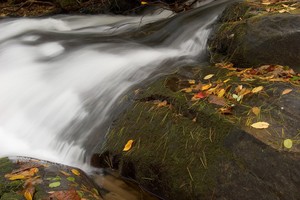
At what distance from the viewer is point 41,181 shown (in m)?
3.05

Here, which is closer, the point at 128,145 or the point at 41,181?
the point at 41,181

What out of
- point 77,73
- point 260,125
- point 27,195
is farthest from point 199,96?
point 77,73

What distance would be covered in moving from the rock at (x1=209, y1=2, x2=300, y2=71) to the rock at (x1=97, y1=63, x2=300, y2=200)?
18.1 inches

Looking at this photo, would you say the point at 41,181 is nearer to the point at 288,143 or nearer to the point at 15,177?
the point at 15,177

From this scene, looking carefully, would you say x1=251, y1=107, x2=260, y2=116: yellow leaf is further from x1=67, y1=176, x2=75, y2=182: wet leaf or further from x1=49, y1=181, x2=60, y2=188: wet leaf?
x1=49, y1=181, x2=60, y2=188: wet leaf

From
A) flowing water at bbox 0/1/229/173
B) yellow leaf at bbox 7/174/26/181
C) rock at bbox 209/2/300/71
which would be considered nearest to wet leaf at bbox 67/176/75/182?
yellow leaf at bbox 7/174/26/181

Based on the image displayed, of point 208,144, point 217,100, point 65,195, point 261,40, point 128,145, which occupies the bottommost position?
point 128,145

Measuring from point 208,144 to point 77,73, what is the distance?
109 inches

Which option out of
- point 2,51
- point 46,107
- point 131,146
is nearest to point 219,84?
point 131,146

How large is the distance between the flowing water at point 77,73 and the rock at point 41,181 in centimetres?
71

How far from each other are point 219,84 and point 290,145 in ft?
3.63

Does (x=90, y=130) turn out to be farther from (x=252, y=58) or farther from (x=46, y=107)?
(x=252, y=58)

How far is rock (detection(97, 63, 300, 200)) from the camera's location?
3004 mm

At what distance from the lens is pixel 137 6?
9.37 metres
